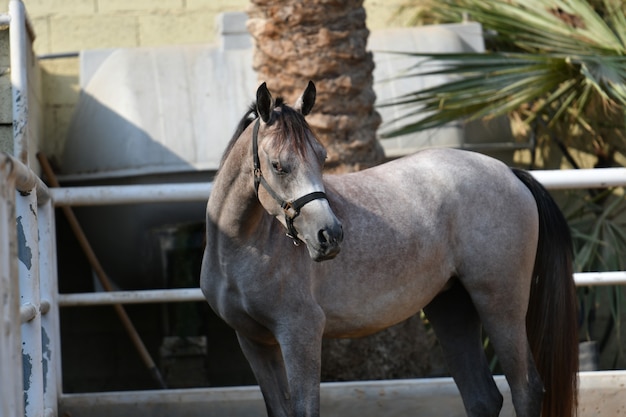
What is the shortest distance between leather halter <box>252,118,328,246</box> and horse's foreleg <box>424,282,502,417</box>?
111 centimetres

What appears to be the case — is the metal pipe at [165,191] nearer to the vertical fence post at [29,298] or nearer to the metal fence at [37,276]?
the metal fence at [37,276]

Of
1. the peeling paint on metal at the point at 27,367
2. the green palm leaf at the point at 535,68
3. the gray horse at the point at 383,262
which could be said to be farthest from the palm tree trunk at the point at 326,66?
the peeling paint on metal at the point at 27,367

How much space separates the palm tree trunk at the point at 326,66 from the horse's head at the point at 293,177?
6.02 ft

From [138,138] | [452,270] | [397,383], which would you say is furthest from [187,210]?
[452,270]

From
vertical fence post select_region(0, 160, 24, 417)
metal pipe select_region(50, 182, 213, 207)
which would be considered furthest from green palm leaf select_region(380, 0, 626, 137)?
vertical fence post select_region(0, 160, 24, 417)

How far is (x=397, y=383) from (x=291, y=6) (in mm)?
2108

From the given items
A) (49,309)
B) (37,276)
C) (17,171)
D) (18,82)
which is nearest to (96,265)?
(49,309)

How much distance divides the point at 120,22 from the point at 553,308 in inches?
187

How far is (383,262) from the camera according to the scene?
3.48m

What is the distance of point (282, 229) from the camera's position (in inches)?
130

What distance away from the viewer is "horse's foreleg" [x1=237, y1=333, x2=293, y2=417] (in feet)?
11.2

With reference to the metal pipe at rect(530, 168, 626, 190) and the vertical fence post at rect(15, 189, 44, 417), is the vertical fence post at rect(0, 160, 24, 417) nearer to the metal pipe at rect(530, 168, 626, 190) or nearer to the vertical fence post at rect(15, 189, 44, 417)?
the vertical fence post at rect(15, 189, 44, 417)

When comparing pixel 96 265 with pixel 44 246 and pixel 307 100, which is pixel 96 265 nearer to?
pixel 44 246

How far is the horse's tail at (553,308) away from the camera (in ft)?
12.6
